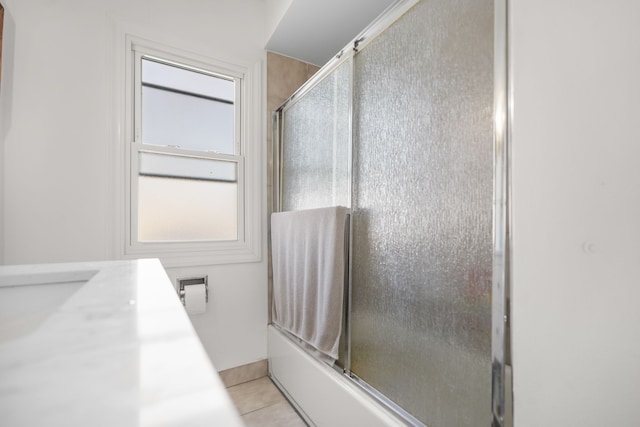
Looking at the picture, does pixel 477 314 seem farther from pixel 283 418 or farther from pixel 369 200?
pixel 283 418

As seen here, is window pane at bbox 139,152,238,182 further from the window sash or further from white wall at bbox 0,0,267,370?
white wall at bbox 0,0,267,370

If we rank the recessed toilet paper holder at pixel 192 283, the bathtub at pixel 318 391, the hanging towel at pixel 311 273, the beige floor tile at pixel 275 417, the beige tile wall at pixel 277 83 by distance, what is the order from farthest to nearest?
the beige tile wall at pixel 277 83, the recessed toilet paper holder at pixel 192 283, the beige floor tile at pixel 275 417, the hanging towel at pixel 311 273, the bathtub at pixel 318 391

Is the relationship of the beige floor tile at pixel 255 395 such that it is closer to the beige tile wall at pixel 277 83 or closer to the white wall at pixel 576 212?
the beige tile wall at pixel 277 83

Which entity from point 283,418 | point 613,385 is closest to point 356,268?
point 613,385

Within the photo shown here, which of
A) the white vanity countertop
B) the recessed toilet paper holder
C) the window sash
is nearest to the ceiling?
the window sash

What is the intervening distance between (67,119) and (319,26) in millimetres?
1417

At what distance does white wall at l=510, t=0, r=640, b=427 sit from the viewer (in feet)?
1.95

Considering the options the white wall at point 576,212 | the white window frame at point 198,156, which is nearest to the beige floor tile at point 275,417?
the white window frame at point 198,156

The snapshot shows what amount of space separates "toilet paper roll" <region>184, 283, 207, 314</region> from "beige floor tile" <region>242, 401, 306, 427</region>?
0.61 metres

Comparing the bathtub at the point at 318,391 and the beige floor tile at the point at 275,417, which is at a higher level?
the bathtub at the point at 318,391

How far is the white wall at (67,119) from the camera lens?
4.56 ft

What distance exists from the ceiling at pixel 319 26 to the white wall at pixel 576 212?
114cm

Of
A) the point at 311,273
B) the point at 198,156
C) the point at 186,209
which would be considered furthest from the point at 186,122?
the point at 311,273

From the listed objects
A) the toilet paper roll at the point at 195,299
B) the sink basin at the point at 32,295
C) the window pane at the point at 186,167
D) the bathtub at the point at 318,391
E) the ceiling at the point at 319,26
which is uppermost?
the ceiling at the point at 319,26
